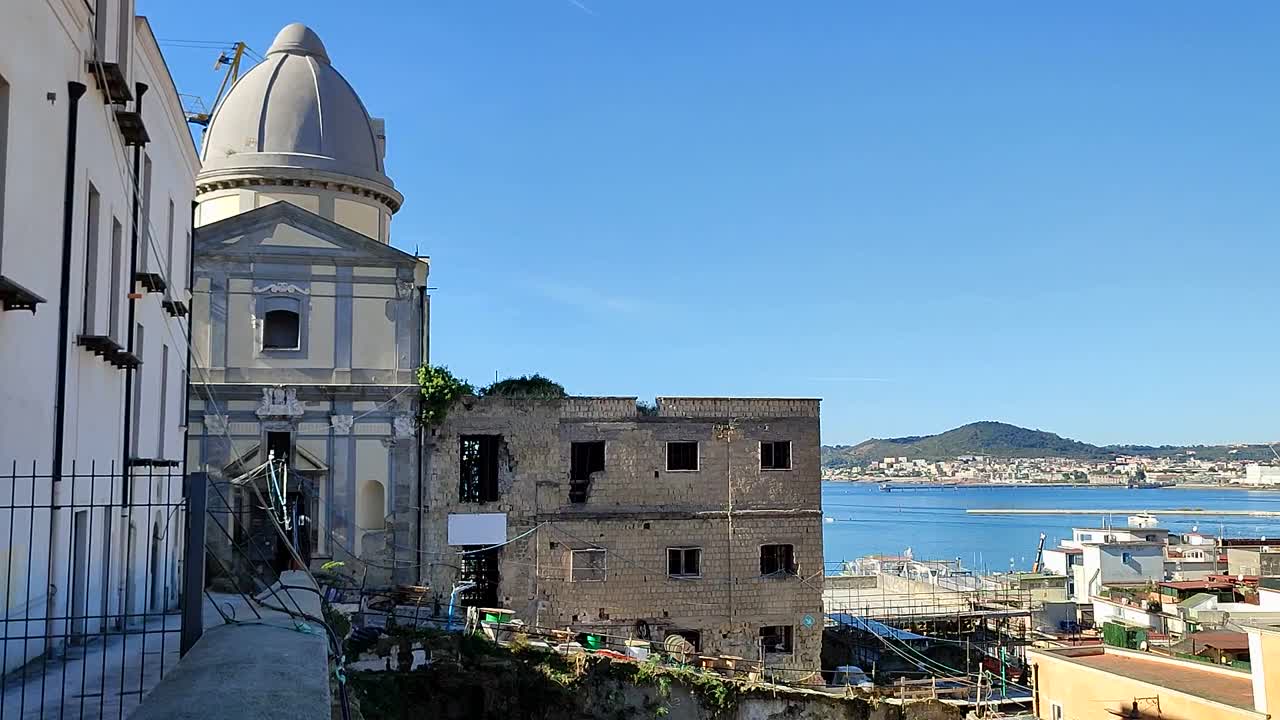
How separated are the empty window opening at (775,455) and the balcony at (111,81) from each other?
20599mm

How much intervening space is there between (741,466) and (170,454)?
15355 mm

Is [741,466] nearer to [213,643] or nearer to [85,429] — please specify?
[85,429]

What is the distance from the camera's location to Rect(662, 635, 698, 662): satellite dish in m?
25.5

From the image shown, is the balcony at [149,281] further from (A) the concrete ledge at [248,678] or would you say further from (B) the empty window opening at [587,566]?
(B) the empty window opening at [587,566]

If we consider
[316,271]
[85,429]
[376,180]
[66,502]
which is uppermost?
[376,180]

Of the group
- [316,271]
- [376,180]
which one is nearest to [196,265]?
[316,271]

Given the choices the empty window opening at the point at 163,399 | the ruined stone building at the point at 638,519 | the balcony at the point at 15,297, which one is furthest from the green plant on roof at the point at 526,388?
the balcony at the point at 15,297

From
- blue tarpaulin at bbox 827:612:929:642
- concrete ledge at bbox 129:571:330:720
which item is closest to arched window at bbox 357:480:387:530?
blue tarpaulin at bbox 827:612:929:642

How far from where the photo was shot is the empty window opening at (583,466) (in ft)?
95.6

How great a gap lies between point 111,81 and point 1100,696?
22.4 meters

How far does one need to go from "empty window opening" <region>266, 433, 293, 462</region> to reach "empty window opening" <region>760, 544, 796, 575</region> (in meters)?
12.8

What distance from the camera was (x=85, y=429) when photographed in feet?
40.0

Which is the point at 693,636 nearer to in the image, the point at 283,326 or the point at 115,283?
the point at 283,326

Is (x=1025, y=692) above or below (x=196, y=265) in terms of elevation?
below
